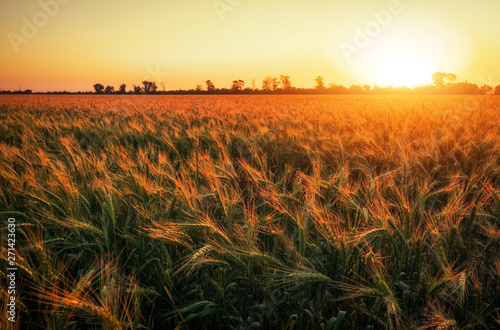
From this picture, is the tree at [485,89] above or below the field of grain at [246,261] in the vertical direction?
above

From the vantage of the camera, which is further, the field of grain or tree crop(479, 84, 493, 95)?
tree crop(479, 84, 493, 95)

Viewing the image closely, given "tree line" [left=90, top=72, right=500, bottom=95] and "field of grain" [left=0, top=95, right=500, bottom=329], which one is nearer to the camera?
"field of grain" [left=0, top=95, right=500, bottom=329]

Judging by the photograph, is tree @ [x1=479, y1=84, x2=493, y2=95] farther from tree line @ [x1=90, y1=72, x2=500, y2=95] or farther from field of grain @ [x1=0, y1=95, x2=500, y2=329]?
field of grain @ [x1=0, y1=95, x2=500, y2=329]

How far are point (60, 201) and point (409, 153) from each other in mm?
3019

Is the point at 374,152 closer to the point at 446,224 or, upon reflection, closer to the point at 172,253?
the point at 446,224

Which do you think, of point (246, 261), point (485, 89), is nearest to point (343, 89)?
point (485, 89)

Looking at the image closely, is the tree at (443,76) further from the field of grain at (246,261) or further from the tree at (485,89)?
the field of grain at (246,261)

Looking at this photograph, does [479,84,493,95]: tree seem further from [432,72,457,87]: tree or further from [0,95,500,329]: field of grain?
[0,95,500,329]: field of grain

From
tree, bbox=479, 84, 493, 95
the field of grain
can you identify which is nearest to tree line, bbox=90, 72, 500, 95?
tree, bbox=479, 84, 493, 95

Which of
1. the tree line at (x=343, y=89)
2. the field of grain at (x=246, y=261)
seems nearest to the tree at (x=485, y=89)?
the tree line at (x=343, y=89)

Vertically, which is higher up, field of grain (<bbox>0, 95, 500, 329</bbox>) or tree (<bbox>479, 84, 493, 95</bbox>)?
tree (<bbox>479, 84, 493, 95</bbox>)

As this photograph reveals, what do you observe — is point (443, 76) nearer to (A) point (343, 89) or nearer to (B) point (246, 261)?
(A) point (343, 89)

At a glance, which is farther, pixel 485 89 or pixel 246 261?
pixel 485 89

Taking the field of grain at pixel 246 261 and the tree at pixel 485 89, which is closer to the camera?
the field of grain at pixel 246 261
